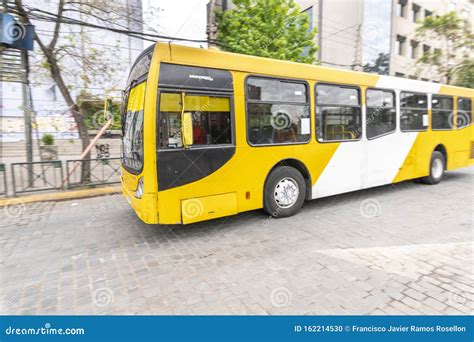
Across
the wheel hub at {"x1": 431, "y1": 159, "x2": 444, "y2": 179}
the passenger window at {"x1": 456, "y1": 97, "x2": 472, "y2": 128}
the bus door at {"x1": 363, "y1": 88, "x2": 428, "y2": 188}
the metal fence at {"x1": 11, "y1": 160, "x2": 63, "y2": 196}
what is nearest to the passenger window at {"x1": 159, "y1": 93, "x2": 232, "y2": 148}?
the bus door at {"x1": 363, "y1": 88, "x2": 428, "y2": 188}

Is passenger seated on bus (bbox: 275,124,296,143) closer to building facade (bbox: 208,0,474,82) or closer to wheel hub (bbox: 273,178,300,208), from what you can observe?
wheel hub (bbox: 273,178,300,208)

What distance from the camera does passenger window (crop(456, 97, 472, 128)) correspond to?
348 inches

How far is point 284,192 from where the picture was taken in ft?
18.2

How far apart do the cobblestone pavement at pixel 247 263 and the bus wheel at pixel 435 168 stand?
2375mm

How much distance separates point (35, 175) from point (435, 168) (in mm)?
11926

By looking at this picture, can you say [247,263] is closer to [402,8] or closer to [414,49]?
[402,8]

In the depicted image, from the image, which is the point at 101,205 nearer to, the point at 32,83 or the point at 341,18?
the point at 32,83

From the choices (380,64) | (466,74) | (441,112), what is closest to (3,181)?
(441,112)

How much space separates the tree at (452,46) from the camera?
17742 mm

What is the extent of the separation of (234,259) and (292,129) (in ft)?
9.46

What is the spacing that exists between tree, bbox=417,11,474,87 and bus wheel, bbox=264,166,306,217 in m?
19.9

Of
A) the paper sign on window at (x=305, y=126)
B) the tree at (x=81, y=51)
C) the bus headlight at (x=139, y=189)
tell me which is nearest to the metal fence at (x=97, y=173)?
the tree at (x=81, y=51)

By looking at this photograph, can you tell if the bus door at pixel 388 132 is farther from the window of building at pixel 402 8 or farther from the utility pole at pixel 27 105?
the window of building at pixel 402 8

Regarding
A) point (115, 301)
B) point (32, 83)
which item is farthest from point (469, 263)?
point (32, 83)
